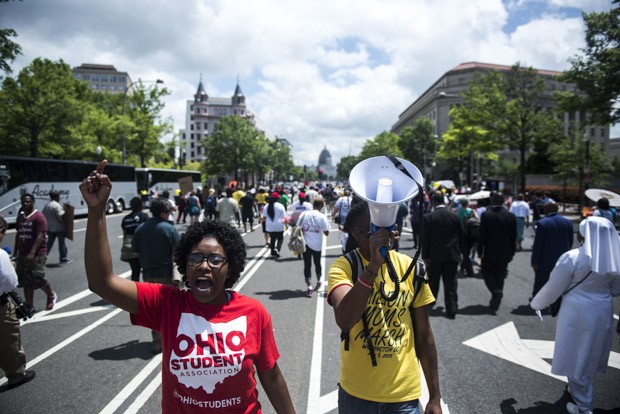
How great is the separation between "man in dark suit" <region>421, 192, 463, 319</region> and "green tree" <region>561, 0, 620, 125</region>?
16.7m

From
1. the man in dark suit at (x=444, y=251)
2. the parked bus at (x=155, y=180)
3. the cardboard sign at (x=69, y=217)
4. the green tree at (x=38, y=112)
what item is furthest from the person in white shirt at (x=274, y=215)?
the parked bus at (x=155, y=180)

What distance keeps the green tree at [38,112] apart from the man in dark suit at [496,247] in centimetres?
2914

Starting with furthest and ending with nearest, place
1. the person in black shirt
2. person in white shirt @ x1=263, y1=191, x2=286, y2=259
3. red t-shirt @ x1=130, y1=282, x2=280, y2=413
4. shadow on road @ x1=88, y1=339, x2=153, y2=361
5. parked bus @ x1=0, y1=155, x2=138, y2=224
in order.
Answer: parked bus @ x1=0, y1=155, x2=138, y2=224, person in white shirt @ x1=263, y1=191, x2=286, y2=259, the person in black shirt, shadow on road @ x1=88, y1=339, x2=153, y2=361, red t-shirt @ x1=130, y1=282, x2=280, y2=413

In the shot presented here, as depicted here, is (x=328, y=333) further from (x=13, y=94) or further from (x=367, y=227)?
(x=13, y=94)

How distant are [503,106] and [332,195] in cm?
1378

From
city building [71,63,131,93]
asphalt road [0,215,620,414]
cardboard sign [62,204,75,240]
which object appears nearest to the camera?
asphalt road [0,215,620,414]

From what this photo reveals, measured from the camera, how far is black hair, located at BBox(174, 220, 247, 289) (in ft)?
7.30

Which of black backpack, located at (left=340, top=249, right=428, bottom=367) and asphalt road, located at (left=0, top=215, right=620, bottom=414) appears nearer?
black backpack, located at (left=340, top=249, right=428, bottom=367)

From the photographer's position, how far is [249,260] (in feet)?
37.1

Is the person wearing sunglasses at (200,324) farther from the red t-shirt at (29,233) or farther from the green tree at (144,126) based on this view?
the green tree at (144,126)

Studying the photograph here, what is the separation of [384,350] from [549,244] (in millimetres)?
5532

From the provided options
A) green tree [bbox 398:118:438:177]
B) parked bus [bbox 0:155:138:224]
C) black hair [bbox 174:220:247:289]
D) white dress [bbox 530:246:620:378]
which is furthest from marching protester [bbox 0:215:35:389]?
green tree [bbox 398:118:438:177]

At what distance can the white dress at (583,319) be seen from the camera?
12.0ft

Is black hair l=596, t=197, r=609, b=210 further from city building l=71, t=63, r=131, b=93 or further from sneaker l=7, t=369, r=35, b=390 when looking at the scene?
city building l=71, t=63, r=131, b=93
